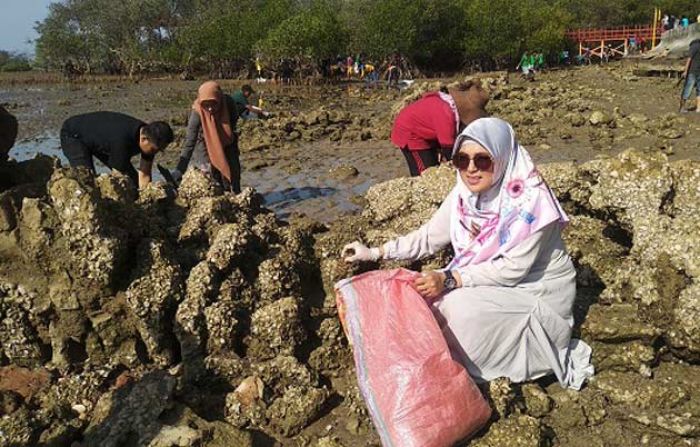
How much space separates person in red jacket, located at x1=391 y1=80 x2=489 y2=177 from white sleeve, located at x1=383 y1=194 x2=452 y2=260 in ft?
6.46

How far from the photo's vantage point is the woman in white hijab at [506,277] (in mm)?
2740

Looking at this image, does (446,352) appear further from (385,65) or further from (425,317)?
(385,65)

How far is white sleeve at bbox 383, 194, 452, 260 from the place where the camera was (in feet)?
10.7

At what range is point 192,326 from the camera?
3102mm

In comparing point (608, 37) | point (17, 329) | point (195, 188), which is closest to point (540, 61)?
point (608, 37)

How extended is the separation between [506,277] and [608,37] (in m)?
44.6

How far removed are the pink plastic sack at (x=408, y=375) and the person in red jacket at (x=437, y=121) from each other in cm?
263

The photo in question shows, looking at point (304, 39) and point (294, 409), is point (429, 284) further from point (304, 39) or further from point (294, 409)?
point (304, 39)

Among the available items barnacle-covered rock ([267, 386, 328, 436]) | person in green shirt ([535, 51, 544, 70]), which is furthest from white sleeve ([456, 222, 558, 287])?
person in green shirt ([535, 51, 544, 70])

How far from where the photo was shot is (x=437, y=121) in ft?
16.9

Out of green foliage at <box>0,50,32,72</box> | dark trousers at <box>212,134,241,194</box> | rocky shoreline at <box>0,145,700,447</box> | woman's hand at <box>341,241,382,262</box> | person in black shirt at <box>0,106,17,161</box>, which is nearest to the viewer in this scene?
rocky shoreline at <box>0,145,700,447</box>

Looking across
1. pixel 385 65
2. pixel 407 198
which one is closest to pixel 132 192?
pixel 407 198

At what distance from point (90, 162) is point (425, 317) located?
4162 millimetres

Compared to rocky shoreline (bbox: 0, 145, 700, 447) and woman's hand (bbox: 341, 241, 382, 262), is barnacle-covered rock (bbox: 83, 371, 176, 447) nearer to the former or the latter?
rocky shoreline (bbox: 0, 145, 700, 447)
